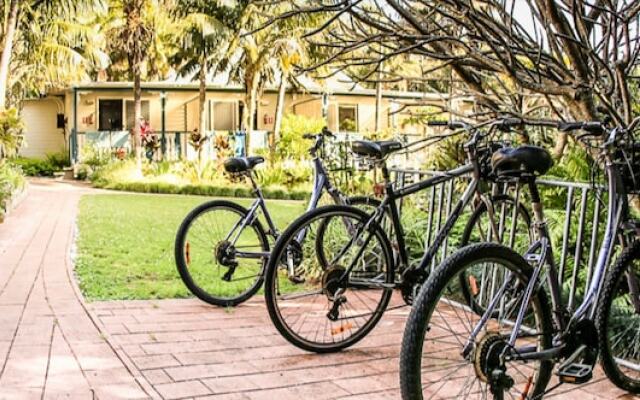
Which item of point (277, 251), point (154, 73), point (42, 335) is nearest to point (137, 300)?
point (42, 335)

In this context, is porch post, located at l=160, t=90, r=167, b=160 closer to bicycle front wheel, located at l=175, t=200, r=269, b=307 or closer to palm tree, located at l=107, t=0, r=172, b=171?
palm tree, located at l=107, t=0, r=172, b=171

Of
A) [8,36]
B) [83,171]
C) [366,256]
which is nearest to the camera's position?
[366,256]

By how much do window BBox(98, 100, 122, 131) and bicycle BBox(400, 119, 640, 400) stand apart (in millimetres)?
23218

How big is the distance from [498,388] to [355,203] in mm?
2271

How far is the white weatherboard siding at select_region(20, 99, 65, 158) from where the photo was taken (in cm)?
2792

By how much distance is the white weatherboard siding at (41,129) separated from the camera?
2792cm

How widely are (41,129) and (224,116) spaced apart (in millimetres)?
7806

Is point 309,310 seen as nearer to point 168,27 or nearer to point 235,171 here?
point 235,171

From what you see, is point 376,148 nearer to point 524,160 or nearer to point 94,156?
point 524,160

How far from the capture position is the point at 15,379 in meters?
3.20

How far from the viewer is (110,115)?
25.0m

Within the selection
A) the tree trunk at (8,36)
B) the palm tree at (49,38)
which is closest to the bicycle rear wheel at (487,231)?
the tree trunk at (8,36)

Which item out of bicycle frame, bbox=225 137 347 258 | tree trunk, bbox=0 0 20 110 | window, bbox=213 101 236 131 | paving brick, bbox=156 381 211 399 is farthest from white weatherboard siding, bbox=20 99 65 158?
paving brick, bbox=156 381 211 399

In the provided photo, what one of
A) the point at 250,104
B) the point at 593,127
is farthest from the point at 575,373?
the point at 250,104
